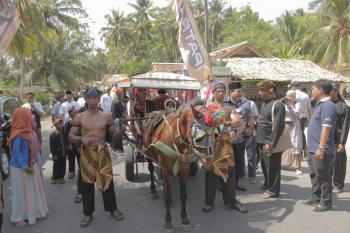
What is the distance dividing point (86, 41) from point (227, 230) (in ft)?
158

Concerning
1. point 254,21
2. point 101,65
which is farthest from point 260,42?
point 101,65

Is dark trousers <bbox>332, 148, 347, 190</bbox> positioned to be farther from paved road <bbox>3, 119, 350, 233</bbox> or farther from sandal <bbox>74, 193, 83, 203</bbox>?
sandal <bbox>74, 193, 83, 203</bbox>

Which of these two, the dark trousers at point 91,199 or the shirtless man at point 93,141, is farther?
the dark trousers at point 91,199

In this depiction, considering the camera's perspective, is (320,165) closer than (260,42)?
Yes

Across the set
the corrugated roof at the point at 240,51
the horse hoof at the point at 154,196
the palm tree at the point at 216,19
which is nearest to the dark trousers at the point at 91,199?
the horse hoof at the point at 154,196

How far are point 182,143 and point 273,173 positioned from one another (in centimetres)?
214

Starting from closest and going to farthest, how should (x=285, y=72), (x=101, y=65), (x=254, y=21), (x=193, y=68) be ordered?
(x=193, y=68) → (x=285, y=72) → (x=254, y=21) → (x=101, y=65)

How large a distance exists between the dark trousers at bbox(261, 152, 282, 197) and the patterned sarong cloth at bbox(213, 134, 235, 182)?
920mm

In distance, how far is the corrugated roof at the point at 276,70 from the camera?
19.2 meters

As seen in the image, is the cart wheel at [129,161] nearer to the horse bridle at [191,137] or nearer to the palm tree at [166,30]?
the horse bridle at [191,137]

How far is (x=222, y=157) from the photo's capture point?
207 inches

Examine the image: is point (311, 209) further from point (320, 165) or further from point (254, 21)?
point (254, 21)

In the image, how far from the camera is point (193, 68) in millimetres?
9234

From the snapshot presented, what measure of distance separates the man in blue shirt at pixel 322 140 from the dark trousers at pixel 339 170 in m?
1.14
